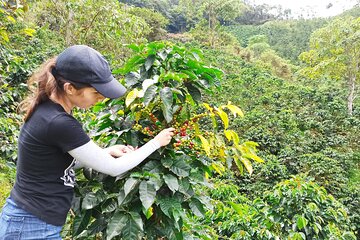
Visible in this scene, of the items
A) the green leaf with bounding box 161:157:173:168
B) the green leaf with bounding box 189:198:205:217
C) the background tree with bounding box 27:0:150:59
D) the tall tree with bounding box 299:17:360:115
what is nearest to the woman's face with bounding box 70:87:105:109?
the green leaf with bounding box 161:157:173:168

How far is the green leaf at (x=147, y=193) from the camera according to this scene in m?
1.20

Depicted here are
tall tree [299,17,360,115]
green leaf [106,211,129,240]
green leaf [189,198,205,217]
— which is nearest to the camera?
green leaf [106,211,129,240]

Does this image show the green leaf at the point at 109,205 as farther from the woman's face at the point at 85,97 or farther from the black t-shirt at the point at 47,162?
the woman's face at the point at 85,97

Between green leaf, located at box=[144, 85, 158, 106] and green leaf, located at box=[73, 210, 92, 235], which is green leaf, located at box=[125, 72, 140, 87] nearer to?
green leaf, located at box=[144, 85, 158, 106]

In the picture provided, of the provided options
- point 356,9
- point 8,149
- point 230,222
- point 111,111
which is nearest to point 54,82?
point 111,111

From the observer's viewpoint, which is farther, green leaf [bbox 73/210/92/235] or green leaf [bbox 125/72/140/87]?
green leaf [bbox 125/72/140/87]

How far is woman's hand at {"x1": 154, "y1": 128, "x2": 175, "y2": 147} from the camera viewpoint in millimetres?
1271

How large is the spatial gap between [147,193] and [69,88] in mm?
464

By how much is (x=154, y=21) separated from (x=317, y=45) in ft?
36.7

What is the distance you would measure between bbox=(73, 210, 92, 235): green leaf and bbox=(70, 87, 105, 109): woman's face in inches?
17.2

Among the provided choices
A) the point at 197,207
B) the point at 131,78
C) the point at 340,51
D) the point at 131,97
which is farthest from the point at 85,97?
the point at 340,51

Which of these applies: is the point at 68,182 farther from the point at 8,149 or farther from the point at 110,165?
the point at 8,149

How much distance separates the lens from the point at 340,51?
35.3 feet

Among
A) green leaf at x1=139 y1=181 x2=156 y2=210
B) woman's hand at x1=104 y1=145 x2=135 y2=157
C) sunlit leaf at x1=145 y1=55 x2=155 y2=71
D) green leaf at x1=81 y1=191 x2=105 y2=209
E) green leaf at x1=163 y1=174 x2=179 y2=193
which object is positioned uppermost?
sunlit leaf at x1=145 y1=55 x2=155 y2=71
